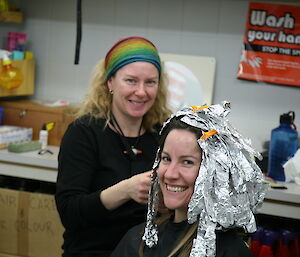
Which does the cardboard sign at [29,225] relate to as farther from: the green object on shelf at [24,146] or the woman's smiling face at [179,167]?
the woman's smiling face at [179,167]

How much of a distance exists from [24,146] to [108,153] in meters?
1.16

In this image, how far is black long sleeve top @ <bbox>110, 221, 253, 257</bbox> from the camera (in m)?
1.43

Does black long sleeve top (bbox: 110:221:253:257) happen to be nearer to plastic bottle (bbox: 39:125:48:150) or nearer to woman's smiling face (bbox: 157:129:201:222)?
woman's smiling face (bbox: 157:129:201:222)

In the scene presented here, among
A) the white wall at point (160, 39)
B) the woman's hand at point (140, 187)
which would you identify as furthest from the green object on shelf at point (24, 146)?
the woman's hand at point (140, 187)

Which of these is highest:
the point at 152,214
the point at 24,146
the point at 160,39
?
the point at 160,39

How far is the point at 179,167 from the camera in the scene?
150cm

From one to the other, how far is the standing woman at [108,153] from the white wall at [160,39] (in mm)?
1219

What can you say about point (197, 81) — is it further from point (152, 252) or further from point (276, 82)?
point (152, 252)

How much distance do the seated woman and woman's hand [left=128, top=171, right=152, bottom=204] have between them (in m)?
0.04

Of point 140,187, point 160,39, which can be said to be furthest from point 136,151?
point 160,39

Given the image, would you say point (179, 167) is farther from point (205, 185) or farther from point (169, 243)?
point (169, 243)

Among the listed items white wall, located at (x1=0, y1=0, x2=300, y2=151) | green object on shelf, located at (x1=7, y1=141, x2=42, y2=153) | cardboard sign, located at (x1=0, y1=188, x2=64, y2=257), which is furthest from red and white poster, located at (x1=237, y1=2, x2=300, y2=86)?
cardboard sign, located at (x1=0, y1=188, x2=64, y2=257)

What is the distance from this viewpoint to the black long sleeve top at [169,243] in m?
1.43

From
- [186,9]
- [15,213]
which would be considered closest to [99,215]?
[15,213]
